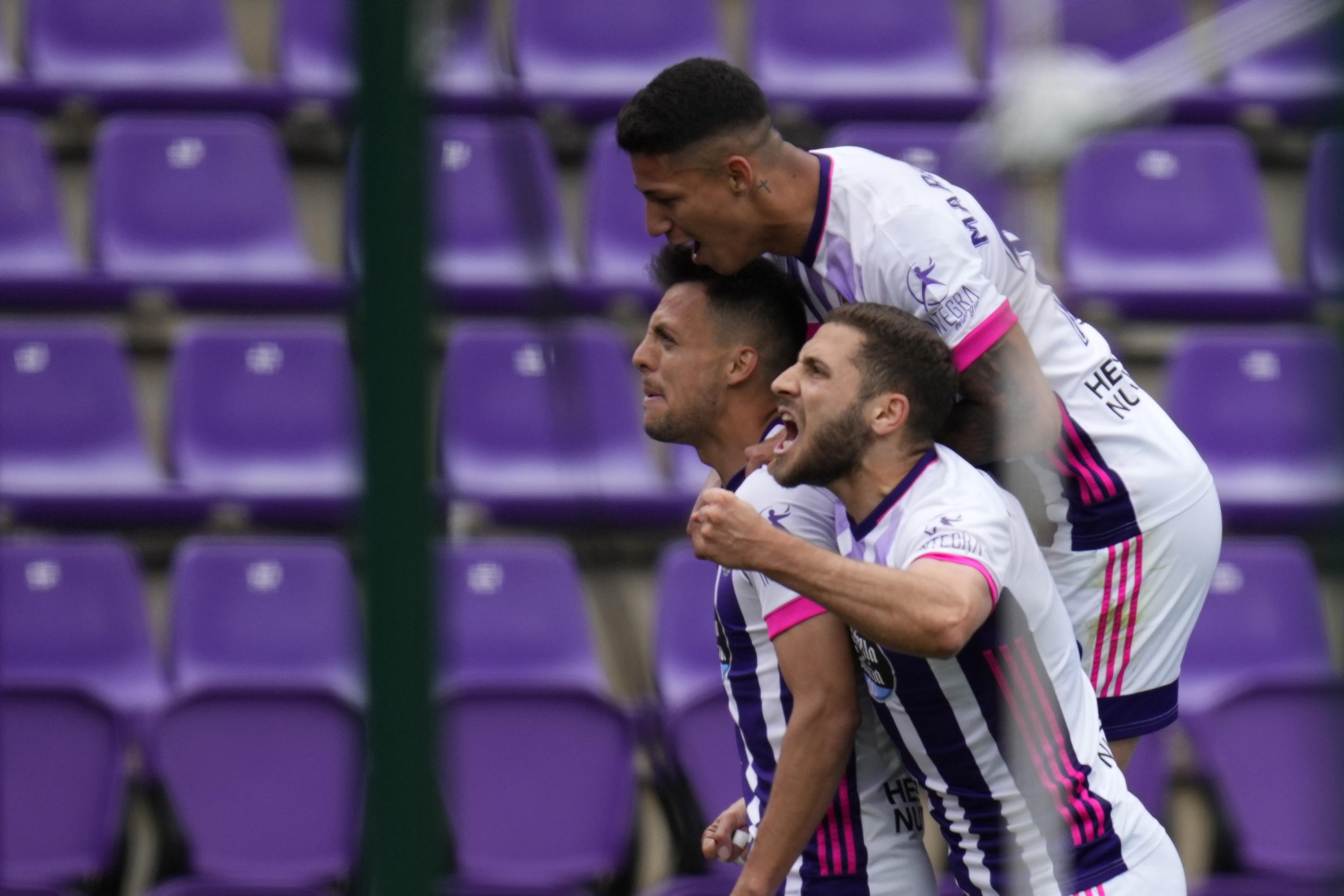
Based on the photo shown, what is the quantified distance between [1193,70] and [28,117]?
16.4ft

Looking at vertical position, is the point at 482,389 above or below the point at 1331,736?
below

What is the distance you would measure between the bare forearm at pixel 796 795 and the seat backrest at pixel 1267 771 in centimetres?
214

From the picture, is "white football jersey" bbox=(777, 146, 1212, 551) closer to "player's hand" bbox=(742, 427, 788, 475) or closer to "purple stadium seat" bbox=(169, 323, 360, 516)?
"player's hand" bbox=(742, 427, 788, 475)

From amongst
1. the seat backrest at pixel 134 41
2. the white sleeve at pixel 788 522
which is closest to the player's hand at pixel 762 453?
the white sleeve at pixel 788 522

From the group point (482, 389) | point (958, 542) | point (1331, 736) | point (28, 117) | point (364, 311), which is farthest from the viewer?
point (28, 117)

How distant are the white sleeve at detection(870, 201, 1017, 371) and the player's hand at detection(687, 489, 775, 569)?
0.42 m

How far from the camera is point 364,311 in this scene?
1.37m

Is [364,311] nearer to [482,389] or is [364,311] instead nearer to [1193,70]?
[1193,70]

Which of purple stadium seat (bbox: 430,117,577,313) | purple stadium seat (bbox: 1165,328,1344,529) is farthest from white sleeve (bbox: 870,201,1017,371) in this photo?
purple stadium seat (bbox: 1165,328,1344,529)

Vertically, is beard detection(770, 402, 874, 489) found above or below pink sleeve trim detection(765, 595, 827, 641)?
above

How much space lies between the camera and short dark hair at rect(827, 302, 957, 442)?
8.27ft

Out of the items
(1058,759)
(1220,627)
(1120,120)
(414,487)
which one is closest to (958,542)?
(1058,759)

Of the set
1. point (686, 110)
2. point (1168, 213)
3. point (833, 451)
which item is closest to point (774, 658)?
point (833, 451)

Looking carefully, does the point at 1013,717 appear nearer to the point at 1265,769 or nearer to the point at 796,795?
the point at 796,795
